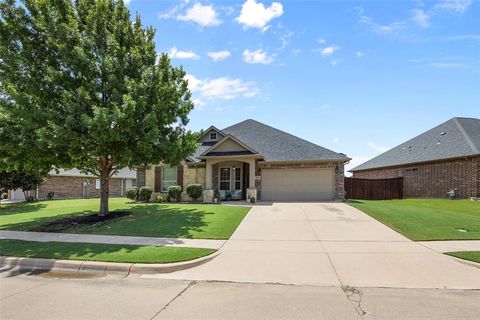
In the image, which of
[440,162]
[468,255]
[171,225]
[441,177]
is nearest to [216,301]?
[468,255]

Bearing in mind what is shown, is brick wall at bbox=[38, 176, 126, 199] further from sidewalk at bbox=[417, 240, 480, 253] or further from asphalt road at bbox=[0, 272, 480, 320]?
sidewalk at bbox=[417, 240, 480, 253]

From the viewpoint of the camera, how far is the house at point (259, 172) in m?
22.0

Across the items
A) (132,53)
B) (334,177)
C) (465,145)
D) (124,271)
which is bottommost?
(124,271)

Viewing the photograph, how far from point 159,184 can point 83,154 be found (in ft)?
36.1

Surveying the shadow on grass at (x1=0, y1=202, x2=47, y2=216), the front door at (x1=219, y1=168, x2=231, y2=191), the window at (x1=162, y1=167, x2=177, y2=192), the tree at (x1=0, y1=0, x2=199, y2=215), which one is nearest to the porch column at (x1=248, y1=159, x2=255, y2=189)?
the front door at (x1=219, y1=168, x2=231, y2=191)

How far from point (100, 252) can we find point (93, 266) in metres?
1.08

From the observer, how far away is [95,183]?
128 feet

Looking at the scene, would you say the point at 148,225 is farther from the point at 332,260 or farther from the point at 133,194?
the point at 133,194

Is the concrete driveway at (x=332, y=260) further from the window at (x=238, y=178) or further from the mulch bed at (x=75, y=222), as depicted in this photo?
the window at (x=238, y=178)

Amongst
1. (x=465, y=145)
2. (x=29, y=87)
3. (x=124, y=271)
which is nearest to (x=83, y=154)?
(x=29, y=87)

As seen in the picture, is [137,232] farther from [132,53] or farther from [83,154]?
[132,53]

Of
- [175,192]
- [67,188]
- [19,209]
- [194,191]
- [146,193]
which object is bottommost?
[19,209]

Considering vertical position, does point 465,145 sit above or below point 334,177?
above

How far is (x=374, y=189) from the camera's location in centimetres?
2736
